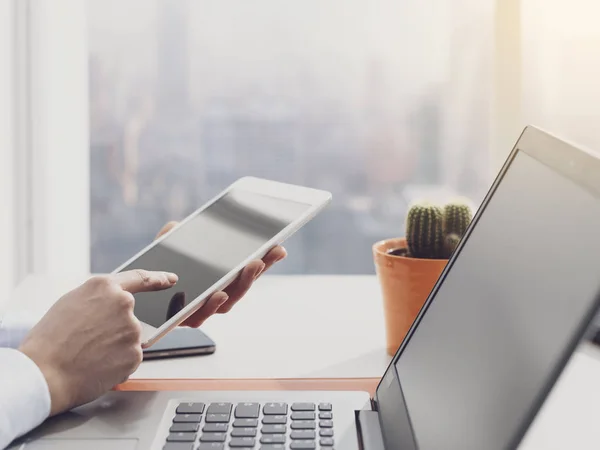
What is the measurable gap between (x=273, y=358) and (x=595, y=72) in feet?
2.21

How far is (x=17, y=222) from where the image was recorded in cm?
138

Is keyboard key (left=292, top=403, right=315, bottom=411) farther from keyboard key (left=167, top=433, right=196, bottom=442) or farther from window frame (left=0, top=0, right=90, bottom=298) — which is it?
window frame (left=0, top=0, right=90, bottom=298)

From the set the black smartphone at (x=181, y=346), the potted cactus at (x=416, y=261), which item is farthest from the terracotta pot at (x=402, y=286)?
the black smartphone at (x=181, y=346)

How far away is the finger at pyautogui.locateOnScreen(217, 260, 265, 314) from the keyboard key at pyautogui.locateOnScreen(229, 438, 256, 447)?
246 mm

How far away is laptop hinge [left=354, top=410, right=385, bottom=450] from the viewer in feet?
1.78

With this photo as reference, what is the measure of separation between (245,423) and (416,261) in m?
0.28

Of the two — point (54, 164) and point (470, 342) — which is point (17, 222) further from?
point (470, 342)

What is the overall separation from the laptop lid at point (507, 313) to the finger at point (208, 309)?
219 mm

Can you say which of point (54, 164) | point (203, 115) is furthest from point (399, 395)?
point (203, 115)

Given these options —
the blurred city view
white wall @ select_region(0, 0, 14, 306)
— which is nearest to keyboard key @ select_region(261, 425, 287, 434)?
white wall @ select_region(0, 0, 14, 306)

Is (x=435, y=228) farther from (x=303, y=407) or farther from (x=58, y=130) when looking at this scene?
(x=58, y=130)

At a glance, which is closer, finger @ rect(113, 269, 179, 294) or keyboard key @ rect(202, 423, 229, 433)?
Result: keyboard key @ rect(202, 423, 229, 433)

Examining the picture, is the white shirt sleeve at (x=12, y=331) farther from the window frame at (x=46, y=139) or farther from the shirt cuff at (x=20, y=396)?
the window frame at (x=46, y=139)

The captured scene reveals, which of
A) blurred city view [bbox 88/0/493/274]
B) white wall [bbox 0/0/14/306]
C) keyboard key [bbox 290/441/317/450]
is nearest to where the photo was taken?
keyboard key [bbox 290/441/317/450]
